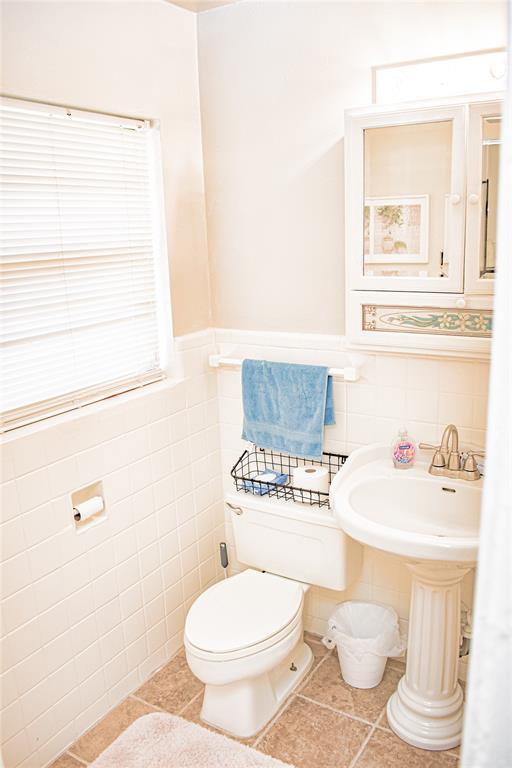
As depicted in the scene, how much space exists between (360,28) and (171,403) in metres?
1.49

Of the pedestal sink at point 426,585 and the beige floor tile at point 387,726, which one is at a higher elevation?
the pedestal sink at point 426,585

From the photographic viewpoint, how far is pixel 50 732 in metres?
2.18

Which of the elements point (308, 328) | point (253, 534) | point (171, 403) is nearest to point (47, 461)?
point (171, 403)

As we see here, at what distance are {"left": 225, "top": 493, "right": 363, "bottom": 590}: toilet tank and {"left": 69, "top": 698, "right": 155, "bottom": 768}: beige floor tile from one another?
674mm

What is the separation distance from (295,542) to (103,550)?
2.35 feet

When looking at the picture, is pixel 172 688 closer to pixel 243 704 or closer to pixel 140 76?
pixel 243 704

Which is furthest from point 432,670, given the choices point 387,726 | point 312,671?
point 312,671

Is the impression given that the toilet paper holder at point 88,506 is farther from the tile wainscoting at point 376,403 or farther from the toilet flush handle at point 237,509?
the tile wainscoting at point 376,403

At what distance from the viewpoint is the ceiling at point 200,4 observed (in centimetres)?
239

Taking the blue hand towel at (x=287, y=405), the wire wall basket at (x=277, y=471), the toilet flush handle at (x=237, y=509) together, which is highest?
the blue hand towel at (x=287, y=405)

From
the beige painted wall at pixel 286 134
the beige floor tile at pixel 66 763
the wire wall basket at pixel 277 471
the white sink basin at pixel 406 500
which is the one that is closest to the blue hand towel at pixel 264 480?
the wire wall basket at pixel 277 471

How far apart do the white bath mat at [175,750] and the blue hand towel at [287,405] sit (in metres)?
1.05

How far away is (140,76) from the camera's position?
2.31m

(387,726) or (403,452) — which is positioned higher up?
(403,452)
